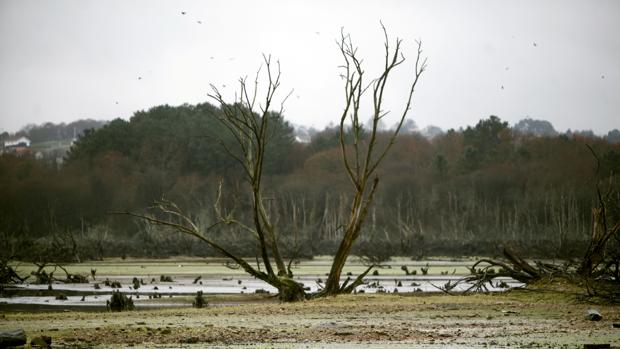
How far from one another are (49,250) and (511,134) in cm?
7263

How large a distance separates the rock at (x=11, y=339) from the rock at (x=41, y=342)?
176 millimetres

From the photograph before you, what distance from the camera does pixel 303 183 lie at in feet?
319

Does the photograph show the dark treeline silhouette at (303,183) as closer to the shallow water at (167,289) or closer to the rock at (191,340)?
the shallow water at (167,289)

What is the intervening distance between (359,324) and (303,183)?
3236 inches

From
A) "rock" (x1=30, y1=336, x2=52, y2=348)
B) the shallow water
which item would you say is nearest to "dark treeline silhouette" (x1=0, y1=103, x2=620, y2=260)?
the shallow water

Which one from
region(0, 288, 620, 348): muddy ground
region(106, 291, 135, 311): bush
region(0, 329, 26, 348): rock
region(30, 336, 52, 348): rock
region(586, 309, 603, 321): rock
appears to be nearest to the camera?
region(0, 329, 26, 348): rock

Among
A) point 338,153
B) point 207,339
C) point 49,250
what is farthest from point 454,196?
point 207,339

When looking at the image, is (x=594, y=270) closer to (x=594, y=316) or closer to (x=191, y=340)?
(x=594, y=316)

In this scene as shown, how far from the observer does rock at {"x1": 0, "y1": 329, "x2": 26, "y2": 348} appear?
11.7 metres

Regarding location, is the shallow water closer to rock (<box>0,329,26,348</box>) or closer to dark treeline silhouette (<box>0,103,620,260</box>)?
rock (<box>0,329,26,348</box>)

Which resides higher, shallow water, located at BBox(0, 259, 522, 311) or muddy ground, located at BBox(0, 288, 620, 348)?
shallow water, located at BBox(0, 259, 522, 311)

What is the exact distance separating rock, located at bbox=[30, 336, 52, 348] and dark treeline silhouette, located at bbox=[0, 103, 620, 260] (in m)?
54.8

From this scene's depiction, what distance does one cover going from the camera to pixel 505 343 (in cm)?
1222

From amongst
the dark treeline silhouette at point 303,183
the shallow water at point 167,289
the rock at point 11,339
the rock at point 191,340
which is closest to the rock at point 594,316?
the shallow water at point 167,289
